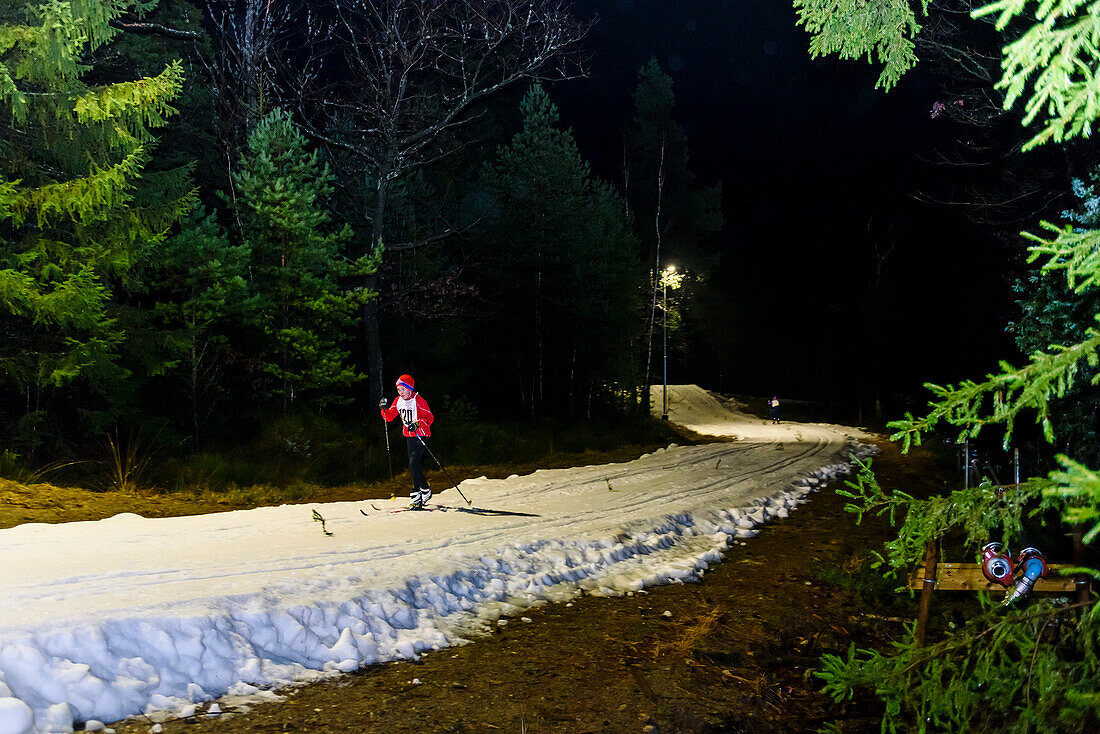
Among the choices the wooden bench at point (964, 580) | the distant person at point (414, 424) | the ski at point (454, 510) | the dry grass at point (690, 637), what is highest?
the distant person at point (414, 424)

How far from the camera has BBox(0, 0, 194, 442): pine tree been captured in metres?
12.4

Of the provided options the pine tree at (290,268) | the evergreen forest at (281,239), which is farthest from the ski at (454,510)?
the pine tree at (290,268)

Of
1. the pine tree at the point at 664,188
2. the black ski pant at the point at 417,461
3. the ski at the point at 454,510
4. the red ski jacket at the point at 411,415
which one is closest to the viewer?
the ski at the point at 454,510

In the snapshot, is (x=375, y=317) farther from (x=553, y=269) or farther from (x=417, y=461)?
(x=417, y=461)

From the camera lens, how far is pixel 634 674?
19.5ft

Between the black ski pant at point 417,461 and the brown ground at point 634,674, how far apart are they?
489cm

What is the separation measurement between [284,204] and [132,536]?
43.5ft

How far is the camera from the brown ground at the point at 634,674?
507 cm

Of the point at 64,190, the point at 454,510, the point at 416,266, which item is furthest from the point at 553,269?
the point at 454,510

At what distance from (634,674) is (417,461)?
6858 millimetres

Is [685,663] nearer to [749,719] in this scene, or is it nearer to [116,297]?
[749,719]

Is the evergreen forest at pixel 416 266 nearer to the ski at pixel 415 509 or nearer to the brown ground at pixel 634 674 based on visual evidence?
the brown ground at pixel 634 674

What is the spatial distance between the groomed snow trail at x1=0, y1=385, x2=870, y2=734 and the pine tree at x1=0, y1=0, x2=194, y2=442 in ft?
17.8

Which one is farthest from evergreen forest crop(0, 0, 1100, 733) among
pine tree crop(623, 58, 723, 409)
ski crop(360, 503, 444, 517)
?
pine tree crop(623, 58, 723, 409)
